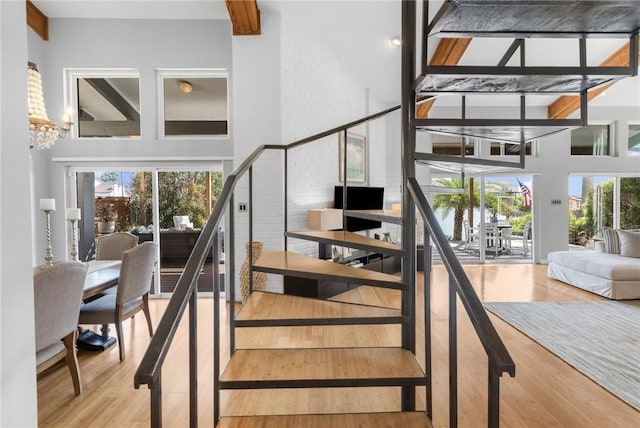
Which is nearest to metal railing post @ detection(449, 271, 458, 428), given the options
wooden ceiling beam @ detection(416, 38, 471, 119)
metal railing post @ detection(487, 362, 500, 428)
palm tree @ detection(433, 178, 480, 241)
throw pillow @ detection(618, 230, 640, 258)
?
metal railing post @ detection(487, 362, 500, 428)

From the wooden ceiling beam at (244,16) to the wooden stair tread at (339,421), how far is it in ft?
13.5

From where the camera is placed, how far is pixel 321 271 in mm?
2266

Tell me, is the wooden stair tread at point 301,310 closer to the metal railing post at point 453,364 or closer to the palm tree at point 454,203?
the metal railing post at point 453,364

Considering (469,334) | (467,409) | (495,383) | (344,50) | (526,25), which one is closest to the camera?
(495,383)

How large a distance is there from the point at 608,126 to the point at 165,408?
960 centimetres

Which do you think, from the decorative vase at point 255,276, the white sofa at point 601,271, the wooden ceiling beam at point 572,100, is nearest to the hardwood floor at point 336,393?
the decorative vase at point 255,276

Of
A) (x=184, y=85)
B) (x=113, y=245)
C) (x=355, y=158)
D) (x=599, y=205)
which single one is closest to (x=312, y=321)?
(x=113, y=245)

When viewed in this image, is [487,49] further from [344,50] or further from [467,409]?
[467,409]

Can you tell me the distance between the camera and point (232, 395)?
257cm

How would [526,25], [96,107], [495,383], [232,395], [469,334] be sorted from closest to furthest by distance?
[495,383] < [526,25] < [232,395] < [469,334] < [96,107]

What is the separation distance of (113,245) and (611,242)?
A: 735 centimetres

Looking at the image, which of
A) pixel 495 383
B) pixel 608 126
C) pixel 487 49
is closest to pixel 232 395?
pixel 495 383

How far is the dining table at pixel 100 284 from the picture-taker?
3200 mm

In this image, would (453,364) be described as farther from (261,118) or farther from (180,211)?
(180,211)
